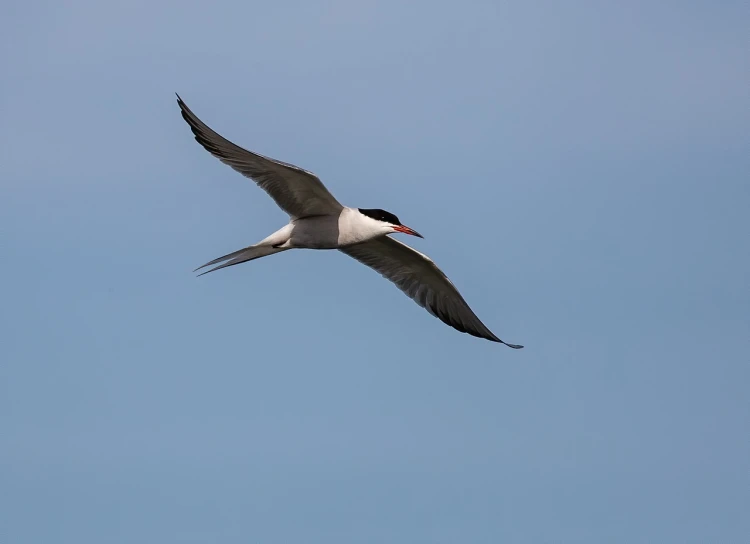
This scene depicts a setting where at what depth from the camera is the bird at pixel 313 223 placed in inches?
494

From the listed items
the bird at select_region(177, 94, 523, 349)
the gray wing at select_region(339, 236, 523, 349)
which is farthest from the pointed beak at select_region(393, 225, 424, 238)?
the gray wing at select_region(339, 236, 523, 349)

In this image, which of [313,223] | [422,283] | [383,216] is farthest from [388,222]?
[422,283]

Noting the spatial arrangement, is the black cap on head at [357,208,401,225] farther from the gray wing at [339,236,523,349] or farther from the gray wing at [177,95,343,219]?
the gray wing at [339,236,523,349]

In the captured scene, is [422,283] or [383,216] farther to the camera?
[422,283]

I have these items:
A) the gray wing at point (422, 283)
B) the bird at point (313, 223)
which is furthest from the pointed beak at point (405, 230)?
the gray wing at point (422, 283)

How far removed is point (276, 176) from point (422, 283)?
3486mm

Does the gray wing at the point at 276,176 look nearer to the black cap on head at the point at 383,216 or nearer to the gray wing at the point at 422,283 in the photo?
the black cap on head at the point at 383,216

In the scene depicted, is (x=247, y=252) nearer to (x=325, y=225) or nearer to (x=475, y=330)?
(x=325, y=225)

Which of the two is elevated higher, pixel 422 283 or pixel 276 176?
pixel 276 176

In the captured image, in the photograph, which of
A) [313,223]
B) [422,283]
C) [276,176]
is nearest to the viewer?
[276,176]

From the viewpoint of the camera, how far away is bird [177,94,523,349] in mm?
12555

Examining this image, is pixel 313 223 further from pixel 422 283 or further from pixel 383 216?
pixel 422 283

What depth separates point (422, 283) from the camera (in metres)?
15.6

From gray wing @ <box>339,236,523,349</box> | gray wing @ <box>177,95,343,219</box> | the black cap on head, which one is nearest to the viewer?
gray wing @ <box>177,95,343,219</box>
